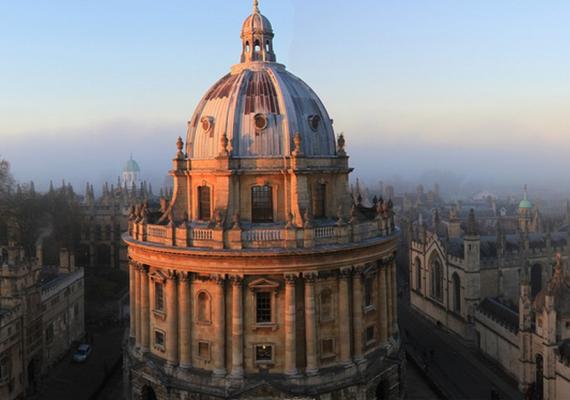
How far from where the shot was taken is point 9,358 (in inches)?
1565

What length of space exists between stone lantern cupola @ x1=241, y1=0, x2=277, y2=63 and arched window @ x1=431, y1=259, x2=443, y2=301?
3172 centimetres

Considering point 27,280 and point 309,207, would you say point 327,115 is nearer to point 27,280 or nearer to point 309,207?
point 309,207

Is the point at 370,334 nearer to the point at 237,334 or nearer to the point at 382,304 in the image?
the point at 382,304

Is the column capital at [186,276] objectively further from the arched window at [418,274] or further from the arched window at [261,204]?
the arched window at [418,274]

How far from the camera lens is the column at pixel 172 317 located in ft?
111


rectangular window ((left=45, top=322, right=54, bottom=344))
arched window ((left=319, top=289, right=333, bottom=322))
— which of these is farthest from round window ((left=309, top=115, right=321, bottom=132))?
rectangular window ((left=45, top=322, right=54, bottom=344))

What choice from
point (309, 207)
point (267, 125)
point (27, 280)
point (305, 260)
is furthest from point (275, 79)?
point (27, 280)

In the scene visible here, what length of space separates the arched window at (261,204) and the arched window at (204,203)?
3142 millimetres

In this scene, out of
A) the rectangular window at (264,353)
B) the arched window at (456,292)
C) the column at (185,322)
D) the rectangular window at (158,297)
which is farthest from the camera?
the arched window at (456,292)

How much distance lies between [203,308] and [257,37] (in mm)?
19351

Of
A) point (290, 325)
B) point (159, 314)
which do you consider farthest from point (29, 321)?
point (290, 325)

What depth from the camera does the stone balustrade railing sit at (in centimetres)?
3209

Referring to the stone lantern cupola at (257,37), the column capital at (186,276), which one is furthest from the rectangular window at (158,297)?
the stone lantern cupola at (257,37)

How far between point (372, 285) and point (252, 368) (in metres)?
9.64
